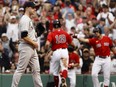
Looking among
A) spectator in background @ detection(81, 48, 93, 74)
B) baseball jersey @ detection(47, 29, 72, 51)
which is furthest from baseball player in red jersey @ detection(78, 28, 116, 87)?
baseball jersey @ detection(47, 29, 72, 51)

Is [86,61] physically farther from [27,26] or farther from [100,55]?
[27,26]

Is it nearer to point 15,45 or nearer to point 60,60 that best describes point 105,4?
point 15,45

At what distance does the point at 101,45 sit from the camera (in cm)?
1794

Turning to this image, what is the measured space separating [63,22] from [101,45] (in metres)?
3.72

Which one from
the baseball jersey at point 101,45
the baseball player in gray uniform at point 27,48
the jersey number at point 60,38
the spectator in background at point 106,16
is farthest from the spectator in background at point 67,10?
the baseball player in gray uniform at point 27,48

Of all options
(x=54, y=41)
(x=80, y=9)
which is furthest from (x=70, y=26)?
(x=54, y=41)

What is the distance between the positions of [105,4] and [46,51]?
4889 millimetres

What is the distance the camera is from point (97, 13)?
23297 mm

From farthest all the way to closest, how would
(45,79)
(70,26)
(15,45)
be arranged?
(70,26) → (15,45) → (45,79)

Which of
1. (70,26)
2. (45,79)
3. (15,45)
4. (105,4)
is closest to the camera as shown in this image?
(45,79)

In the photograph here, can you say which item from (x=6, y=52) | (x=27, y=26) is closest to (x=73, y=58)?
(x=6, y=52)

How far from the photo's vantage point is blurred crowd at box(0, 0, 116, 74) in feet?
61.4

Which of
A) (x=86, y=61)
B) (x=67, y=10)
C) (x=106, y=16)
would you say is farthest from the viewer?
(x=67, y=10)

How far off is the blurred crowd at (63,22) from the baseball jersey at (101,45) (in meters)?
0.68
